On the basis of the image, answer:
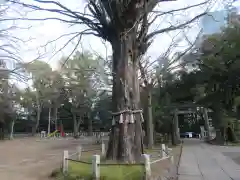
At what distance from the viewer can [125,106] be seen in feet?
30.5

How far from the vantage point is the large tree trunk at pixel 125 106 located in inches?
355

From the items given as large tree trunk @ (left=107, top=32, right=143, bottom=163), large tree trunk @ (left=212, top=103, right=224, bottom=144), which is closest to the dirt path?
large tree trunk @ (left=107, top=32, right=143, bottom=163)

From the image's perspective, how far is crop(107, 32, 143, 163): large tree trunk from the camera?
9.01 meters

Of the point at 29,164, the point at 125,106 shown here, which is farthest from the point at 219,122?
the point at 125,106

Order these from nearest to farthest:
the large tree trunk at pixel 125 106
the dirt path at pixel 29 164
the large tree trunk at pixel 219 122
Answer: the large tree trunk at pixel 125 106 → the dirt path at pixel 29 164 → the large tree trunk at pixel 219 122

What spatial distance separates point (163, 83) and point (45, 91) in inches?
957

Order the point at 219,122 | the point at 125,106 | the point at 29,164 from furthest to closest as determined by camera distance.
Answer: the point at 219,122 → the point at 29,164 → the point at 125,106

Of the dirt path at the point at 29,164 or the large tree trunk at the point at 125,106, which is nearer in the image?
the large tree trunk at the point at 125,106

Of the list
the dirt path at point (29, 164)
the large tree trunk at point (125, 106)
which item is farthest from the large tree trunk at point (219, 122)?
the large tree trunk at point (125, 106)

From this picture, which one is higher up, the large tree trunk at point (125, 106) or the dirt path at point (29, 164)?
the large tree trunk at point (125, 106)

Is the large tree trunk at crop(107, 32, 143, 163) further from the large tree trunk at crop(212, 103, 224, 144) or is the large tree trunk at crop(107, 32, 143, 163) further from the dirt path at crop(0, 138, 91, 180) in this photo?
the large tree trunk at crop(212, 103, 224, 144)

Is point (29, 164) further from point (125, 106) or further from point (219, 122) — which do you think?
point (219, 122)

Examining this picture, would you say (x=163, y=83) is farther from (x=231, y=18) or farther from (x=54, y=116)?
(x=54, y=116)

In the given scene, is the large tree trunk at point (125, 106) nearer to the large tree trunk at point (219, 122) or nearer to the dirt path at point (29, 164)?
the dirt path at point (29, 164)
